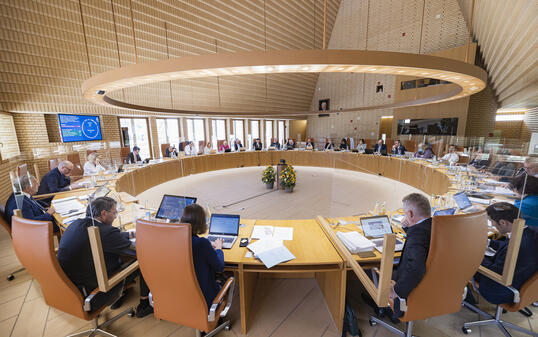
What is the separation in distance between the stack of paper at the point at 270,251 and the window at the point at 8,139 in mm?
7001

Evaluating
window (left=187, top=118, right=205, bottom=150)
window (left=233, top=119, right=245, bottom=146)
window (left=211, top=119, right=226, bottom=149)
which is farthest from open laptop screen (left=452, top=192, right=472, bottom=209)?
window (left=233, top=119, right=245, bottom=146)

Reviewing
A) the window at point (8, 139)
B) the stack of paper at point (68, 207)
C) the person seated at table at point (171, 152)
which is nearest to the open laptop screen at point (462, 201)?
the stack of paper at point (68, 207)

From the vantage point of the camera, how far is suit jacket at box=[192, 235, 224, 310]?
144 centimetres

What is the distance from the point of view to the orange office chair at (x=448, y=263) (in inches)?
51.5

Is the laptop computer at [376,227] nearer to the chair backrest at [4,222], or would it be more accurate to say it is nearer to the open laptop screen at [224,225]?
the open laptop screen at [224,225]

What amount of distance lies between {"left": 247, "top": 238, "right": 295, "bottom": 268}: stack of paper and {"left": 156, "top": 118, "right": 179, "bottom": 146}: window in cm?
973

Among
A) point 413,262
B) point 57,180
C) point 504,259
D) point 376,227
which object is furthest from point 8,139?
point 504,259

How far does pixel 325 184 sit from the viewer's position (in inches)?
279

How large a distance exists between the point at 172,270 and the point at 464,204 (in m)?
3.35

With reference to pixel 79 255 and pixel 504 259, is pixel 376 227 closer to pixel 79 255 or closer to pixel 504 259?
pixel 504 259

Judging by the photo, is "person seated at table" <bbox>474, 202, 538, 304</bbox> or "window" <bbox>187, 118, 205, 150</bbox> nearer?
"person seated at table" <bbox>474, 202, 538, 304</bbox>

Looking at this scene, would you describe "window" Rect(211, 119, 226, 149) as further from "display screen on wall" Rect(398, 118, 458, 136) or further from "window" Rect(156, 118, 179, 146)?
"display screen on wall" Rect(398, 118, 458, 136)

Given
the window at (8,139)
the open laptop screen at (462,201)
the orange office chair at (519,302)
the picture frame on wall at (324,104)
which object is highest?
the picture frame on wall at (324,104)

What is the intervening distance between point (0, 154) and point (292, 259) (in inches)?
283
